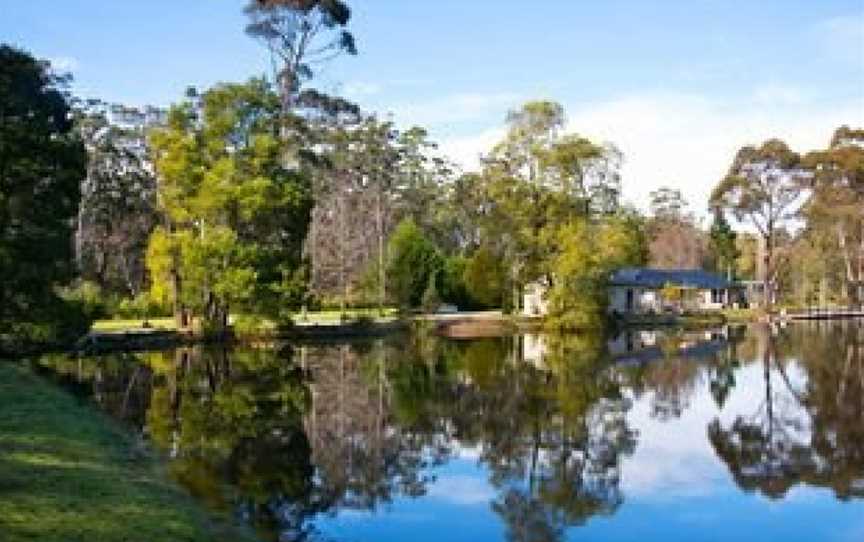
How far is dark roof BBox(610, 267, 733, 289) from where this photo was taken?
2901 inches

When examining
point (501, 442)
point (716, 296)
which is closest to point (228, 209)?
point (501, 442)

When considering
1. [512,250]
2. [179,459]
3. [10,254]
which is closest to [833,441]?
[179,459]

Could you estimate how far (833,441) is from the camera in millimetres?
19328

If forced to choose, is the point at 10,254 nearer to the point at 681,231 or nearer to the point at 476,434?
the point at 476,434

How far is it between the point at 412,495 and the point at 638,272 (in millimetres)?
65151

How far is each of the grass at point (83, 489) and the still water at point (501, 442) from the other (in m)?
0.95

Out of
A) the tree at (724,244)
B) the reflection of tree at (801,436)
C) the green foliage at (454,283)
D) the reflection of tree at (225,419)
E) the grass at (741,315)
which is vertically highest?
the tree at (724,244)

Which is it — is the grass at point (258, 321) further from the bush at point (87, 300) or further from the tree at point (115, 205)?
the tree at point (115, 205)

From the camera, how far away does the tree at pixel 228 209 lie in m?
42.2

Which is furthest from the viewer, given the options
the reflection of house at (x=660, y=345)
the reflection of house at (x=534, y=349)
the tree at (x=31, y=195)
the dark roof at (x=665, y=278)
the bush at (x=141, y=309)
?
the dark roof at (x=665, y=278)

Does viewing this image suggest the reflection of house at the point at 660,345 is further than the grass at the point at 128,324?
No

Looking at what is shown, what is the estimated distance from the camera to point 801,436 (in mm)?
20141

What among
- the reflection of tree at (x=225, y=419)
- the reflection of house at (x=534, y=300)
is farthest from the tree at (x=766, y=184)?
the reflection of tree at (x=225, y=419)

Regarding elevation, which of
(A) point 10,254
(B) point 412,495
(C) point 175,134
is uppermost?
(C) point 175,134
